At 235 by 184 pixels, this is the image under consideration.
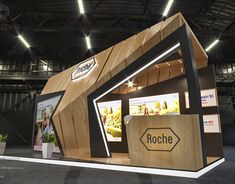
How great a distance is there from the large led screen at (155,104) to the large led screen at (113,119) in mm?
569

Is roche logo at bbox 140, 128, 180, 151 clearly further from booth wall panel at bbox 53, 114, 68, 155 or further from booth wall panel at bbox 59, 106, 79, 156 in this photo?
booth wall panel at bbox 53, 114, 68, 155

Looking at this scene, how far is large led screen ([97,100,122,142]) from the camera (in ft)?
25.8

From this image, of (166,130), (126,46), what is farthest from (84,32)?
(166,130)

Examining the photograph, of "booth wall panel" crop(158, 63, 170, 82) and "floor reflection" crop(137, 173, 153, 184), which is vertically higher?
"booth wall panel" crop(158, 63, 170, 82)

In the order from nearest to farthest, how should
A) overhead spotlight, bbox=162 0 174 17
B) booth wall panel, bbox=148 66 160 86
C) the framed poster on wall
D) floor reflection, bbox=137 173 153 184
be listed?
floor reflection, bbox=137 173 153 184 < the framed poster on wall < booth wall panel, bbox=148 66 160 86 < overhead spotlight, bbox=162 0 174 17

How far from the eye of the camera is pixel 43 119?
295 inches

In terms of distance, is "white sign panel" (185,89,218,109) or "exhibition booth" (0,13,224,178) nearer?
"exhibition booth" (0,13,224,178)

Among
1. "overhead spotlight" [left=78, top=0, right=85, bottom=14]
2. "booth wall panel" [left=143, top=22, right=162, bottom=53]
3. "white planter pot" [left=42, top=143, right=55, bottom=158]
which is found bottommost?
"white planter pot" [left=42, top=143, right=55, bottom=158]

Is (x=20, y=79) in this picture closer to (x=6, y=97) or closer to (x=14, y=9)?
(x=6, y=97)

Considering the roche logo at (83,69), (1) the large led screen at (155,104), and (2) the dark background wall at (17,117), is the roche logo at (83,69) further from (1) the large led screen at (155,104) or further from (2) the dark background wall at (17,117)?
(2) the dark background wall at (17,117)

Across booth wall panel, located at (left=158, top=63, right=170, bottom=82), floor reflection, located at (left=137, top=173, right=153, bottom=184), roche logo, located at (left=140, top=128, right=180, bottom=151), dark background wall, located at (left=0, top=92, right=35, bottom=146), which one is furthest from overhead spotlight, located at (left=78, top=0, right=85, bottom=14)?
dark background wall, located at (left=0, top=92, right=35, bottom=146)

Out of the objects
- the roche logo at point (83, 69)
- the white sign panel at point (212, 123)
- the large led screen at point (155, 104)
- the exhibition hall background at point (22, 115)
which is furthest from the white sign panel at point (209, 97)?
the exhibition hall background at point (22, 115)

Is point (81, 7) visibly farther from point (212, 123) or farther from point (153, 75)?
point (212, 123)

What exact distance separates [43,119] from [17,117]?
8.62m
